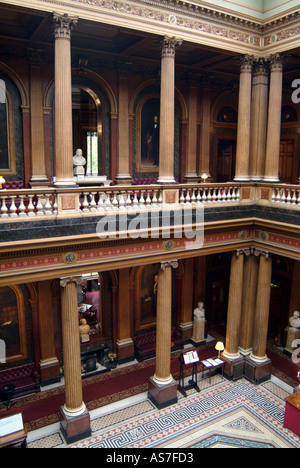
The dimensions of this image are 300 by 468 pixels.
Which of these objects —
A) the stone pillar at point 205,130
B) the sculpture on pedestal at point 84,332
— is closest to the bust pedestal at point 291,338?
the stone pillar at point 205,130

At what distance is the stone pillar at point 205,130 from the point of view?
1363cm

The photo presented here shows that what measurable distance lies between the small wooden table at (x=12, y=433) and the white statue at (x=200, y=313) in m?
7.62

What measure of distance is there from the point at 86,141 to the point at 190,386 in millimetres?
8477

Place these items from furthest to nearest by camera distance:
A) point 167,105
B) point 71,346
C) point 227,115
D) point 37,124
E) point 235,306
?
point 227,115 → point 235,306 → point 37,124 → point 167,105 → point 71,346

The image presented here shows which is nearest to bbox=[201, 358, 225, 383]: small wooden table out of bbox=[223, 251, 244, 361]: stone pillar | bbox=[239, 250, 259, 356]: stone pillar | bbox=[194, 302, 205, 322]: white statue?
bbox=[223, 251, 244, 361]: stone pillar

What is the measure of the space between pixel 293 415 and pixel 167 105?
27.8ft

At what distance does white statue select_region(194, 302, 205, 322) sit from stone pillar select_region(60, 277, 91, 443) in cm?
595

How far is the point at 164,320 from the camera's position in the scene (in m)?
10.6

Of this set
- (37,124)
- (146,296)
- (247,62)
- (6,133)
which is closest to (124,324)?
(146,296)

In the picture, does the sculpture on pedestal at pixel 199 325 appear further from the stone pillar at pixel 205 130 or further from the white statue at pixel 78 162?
the white statue at pixel 78 162

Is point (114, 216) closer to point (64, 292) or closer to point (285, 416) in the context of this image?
point (64, 292)

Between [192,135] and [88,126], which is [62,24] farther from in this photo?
[192,135]

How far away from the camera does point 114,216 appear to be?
9.09 m
